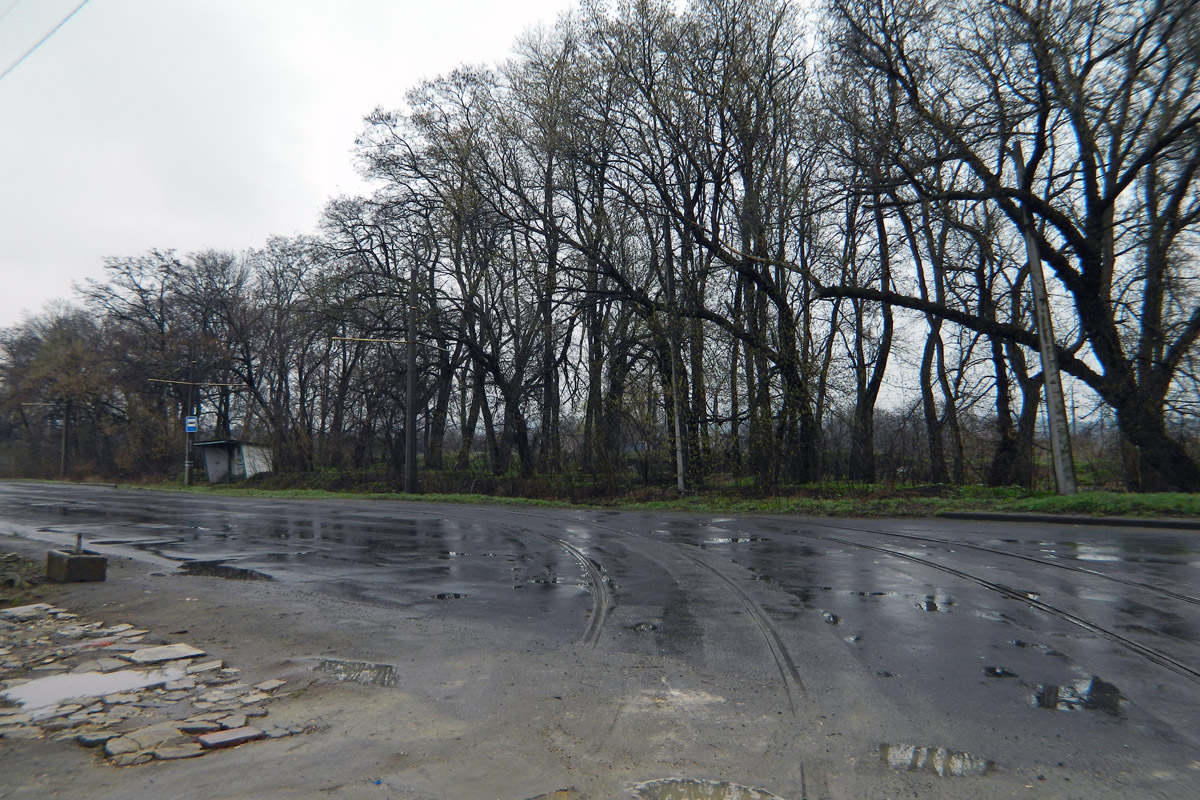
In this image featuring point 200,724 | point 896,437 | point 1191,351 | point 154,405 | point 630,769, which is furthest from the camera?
point 154,405

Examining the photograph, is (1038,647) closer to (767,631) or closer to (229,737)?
(767,631)

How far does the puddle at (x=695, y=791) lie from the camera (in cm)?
400

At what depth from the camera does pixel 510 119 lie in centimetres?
2844

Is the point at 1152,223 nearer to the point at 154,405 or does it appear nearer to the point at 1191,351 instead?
the point at 1191,351

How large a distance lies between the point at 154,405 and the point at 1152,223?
5859 centimetres

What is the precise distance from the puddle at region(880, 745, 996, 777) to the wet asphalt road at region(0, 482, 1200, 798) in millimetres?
16

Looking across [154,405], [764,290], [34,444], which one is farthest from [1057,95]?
[34,444]

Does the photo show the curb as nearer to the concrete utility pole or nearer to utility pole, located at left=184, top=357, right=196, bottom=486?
the concrete utility pole

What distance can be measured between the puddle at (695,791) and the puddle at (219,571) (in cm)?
887

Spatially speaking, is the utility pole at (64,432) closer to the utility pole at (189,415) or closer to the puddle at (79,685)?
the utility pole at (189,415)

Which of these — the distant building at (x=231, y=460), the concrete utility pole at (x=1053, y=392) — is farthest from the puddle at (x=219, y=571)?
the distant building at (x=231, y=460)

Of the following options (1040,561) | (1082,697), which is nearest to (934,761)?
(1082,697)

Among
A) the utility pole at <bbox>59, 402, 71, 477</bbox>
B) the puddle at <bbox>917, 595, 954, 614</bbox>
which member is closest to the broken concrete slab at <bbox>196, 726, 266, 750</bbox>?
the puddle at <bbox>917, 595, 954, 614</bbox>

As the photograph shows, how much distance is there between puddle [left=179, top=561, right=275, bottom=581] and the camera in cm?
1148
